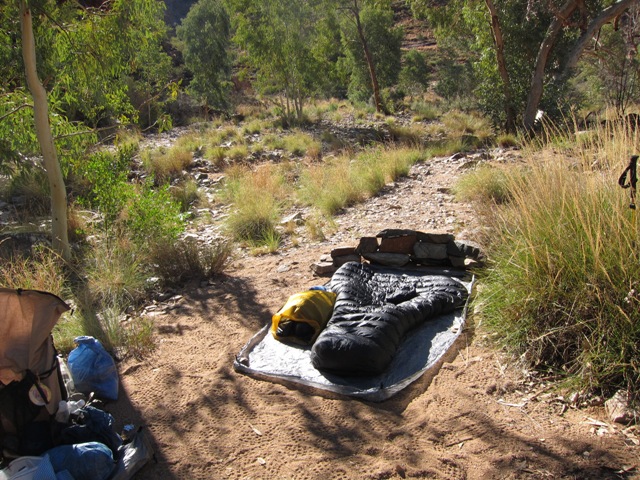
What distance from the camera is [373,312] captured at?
12.8 feet

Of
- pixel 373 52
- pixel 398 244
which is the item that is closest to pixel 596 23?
pixel 398 244

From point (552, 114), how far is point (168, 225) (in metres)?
10.9

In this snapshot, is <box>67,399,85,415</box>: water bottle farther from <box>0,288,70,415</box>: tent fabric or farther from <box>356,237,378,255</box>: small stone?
<box>356,237,378,255</box>: small stone

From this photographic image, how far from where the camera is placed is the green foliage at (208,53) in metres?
25.9

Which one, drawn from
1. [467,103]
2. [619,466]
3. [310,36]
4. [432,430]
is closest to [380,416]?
[432,430]

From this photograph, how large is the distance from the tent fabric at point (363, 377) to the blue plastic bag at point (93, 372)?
2.72ft

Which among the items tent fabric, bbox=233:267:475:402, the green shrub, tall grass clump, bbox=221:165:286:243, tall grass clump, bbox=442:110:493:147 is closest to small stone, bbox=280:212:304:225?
tall grass clump, bbox=221:165:286:243

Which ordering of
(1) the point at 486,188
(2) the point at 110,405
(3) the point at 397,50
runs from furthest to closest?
(3) the point at 397,50, (1) the point at 486,188, (2) the point at 110,405

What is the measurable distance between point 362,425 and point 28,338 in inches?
74.8

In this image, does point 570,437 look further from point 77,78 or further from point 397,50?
point 397,50

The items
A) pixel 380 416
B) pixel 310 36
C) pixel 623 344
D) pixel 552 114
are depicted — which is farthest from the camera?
pixel 310 36

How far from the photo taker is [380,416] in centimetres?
308

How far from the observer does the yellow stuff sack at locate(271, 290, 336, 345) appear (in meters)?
4.04

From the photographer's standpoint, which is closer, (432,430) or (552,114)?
(432,430)
